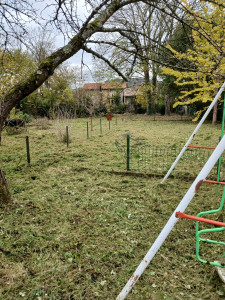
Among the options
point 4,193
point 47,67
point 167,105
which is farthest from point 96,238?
point 167,105

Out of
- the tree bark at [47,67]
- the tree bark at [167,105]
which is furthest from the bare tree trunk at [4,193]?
the tree bark at [167,105]

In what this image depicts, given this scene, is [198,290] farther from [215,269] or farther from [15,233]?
[15,233]

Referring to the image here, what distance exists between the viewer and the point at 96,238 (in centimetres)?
251

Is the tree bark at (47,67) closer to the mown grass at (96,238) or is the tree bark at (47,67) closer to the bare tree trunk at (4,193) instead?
the bare tree trunk at (4,193)

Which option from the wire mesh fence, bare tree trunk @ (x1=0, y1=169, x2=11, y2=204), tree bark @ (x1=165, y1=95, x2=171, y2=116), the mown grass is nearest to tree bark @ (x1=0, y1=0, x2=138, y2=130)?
bare tree trunk @ (x1=0, y1=169, x2=11, y2=204)

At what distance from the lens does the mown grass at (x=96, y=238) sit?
185cm

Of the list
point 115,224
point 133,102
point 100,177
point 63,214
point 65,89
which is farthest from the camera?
point 133,102

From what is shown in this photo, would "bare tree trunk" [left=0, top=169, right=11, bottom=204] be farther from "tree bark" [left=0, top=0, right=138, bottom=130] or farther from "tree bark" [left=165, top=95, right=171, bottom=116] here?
"tree bark" [left=165, top=95, right=171, bottom=116]

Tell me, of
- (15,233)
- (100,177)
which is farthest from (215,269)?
(100,177)

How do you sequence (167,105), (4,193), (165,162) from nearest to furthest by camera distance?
(4,193) < (165,162) < (167,105)

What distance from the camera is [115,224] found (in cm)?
280

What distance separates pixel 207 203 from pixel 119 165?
2.44 m

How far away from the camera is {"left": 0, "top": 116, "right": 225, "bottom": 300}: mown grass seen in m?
1.85

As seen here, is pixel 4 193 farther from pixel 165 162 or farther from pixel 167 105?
pixel 167 105
